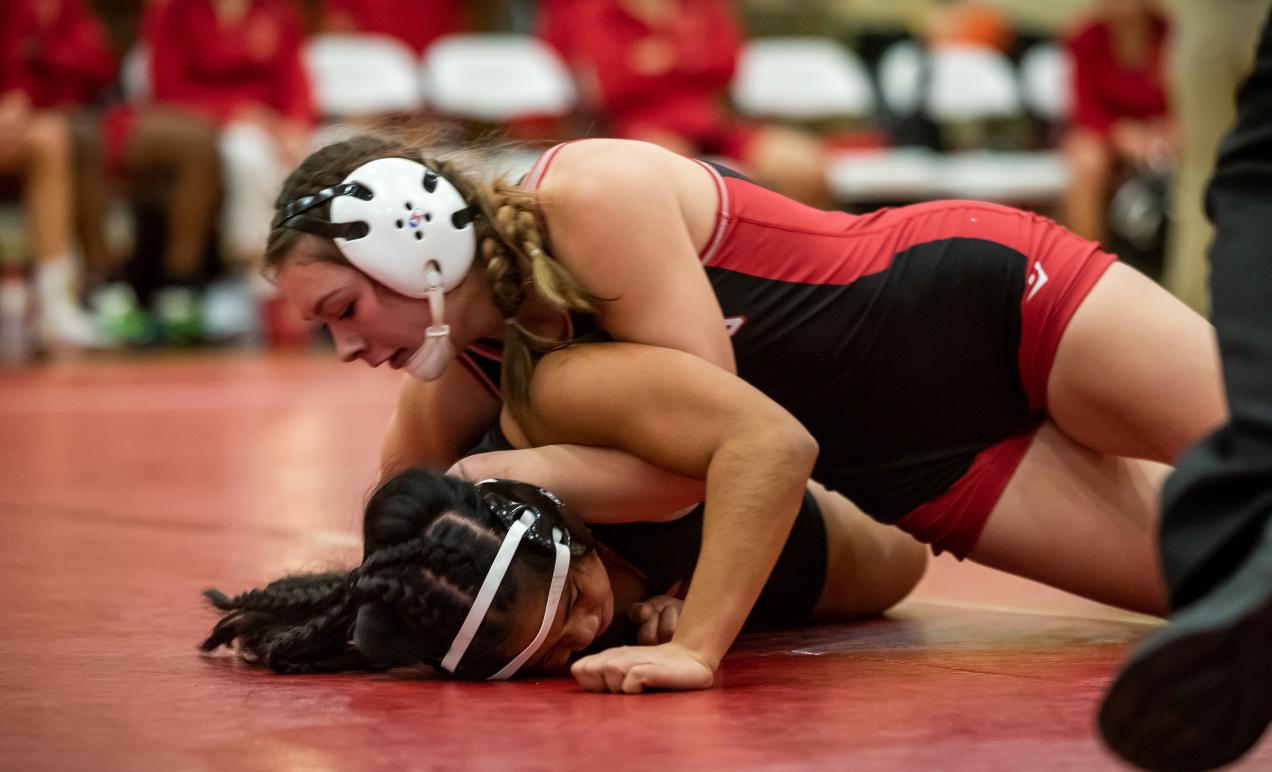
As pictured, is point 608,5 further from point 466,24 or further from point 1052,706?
point 1052,706

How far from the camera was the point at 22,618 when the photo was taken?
6.75ft

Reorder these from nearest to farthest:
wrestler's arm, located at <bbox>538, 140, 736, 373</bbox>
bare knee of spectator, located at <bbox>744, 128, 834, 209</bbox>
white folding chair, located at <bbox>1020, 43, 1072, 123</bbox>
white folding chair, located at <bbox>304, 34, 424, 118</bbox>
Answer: wrestler's arm, located at <bbox>538, 140, 736, 373</bbox> → bare knee of spectator, located at <bbox>744, 128, 834, 209</bbox> → white folding chair, located at <bbox>304, 34, 424, 118</bbox> → white folding chair, located at <bbox>1020, 43, 1072, 123</bbox>

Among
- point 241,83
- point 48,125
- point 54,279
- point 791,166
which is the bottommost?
point 54,279

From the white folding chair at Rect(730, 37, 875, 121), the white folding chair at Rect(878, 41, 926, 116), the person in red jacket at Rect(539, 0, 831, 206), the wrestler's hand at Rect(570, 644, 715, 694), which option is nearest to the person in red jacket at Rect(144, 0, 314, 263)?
the person in red jacket at Rect(539, 0, 831, 206)

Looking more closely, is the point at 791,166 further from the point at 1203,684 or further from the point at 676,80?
the point at 1203,684

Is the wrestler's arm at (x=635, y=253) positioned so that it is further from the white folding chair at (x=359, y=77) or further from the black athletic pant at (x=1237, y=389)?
the white folding chair at (x=359, y=77)

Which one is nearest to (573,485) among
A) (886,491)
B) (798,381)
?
(798,381)

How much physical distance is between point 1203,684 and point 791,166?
6.14 m

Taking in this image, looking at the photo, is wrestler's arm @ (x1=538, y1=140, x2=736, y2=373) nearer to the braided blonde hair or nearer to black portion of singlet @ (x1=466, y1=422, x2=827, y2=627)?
the braided blonde hair

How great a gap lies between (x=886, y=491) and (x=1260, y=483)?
96 cm

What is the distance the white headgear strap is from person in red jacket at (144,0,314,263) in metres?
5.50

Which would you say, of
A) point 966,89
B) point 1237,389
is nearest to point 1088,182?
point 966,89

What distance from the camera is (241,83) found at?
7.22m

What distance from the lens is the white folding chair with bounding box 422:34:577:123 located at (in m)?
7.32
